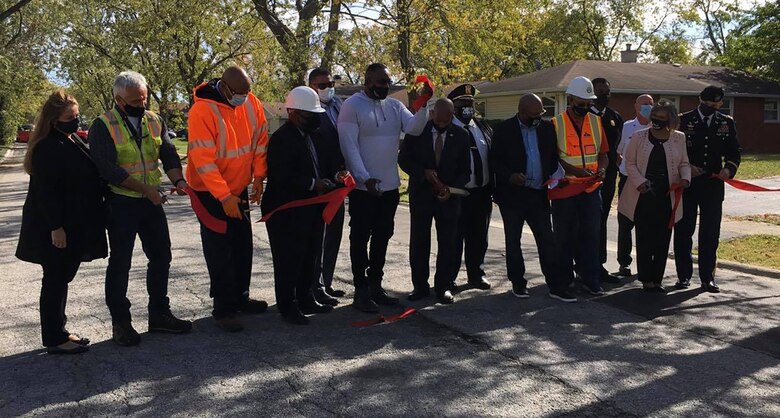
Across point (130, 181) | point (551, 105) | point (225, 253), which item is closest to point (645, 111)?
point (225, 253)

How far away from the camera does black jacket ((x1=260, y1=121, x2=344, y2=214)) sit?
5.28m

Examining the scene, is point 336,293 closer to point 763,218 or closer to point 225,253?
point 225,253

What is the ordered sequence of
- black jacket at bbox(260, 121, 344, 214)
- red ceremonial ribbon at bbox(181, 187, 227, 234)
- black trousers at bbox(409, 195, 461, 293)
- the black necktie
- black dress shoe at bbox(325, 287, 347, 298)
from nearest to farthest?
red ceremonial ribbon at bbox(181, 187, 227, 234) < black jacket at bbox(260, 121, 344, 214) < black trousers at bbox(409, 195, 461, 293) < the black necktie < black dress shoe at bbox(325, 287, 347, 298)

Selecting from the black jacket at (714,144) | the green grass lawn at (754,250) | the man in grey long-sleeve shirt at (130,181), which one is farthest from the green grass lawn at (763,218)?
the man in grey long-sleeve shirt at (130,181)

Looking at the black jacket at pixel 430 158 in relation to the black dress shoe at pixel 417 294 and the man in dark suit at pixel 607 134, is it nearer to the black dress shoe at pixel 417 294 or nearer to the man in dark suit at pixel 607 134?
the black dress shoe at pixel 417 294

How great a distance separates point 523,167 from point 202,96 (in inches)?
115

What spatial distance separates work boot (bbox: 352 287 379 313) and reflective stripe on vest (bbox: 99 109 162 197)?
1955mm

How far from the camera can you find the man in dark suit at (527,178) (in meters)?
6.24

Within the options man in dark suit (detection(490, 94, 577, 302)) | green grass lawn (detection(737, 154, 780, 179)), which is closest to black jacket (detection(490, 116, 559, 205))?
man in dark suit (detection(490, 94, 577, 302))

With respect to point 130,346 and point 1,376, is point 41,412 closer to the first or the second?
point 1,376

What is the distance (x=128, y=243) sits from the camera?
16.2 feet

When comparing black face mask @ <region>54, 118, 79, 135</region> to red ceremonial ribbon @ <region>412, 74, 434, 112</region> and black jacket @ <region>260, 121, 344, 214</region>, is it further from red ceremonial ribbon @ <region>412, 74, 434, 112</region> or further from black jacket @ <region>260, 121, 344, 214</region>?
red ceremonial ribbon @ <region>412, 74, 434, 112</region>

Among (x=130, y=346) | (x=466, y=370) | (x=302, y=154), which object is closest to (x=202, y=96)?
(x=302, y=154)

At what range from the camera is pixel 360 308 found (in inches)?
234
